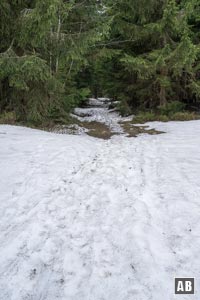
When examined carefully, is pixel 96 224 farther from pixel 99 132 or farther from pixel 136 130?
pixel 136 130

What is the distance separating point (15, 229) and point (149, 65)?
1061 cm

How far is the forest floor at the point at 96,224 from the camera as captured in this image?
8.14 feet

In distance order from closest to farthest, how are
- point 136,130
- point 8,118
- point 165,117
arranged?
1. point 8,118
2. point 136,130
3. point 165,117

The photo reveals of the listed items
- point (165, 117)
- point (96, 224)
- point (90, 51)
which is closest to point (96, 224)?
point (96, 224)

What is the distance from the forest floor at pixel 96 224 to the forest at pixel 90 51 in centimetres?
434

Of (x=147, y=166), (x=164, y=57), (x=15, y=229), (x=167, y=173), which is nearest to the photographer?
(x=15, y=229)

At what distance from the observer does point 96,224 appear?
3477mm

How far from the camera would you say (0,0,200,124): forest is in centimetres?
900

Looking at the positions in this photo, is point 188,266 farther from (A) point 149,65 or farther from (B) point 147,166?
(A) point 149,65

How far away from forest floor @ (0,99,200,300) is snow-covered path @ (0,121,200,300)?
11mm

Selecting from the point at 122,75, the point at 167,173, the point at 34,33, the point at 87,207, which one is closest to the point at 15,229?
the point at 87,207

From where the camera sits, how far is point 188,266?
8.73ft

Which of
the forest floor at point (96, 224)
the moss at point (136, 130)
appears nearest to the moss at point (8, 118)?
the forest floor at point (96, 224)

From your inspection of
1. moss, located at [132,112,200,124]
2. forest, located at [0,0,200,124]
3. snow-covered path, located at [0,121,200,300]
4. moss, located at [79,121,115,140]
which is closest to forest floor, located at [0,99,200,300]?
snow-covered path, located at [0,121,200,300]
